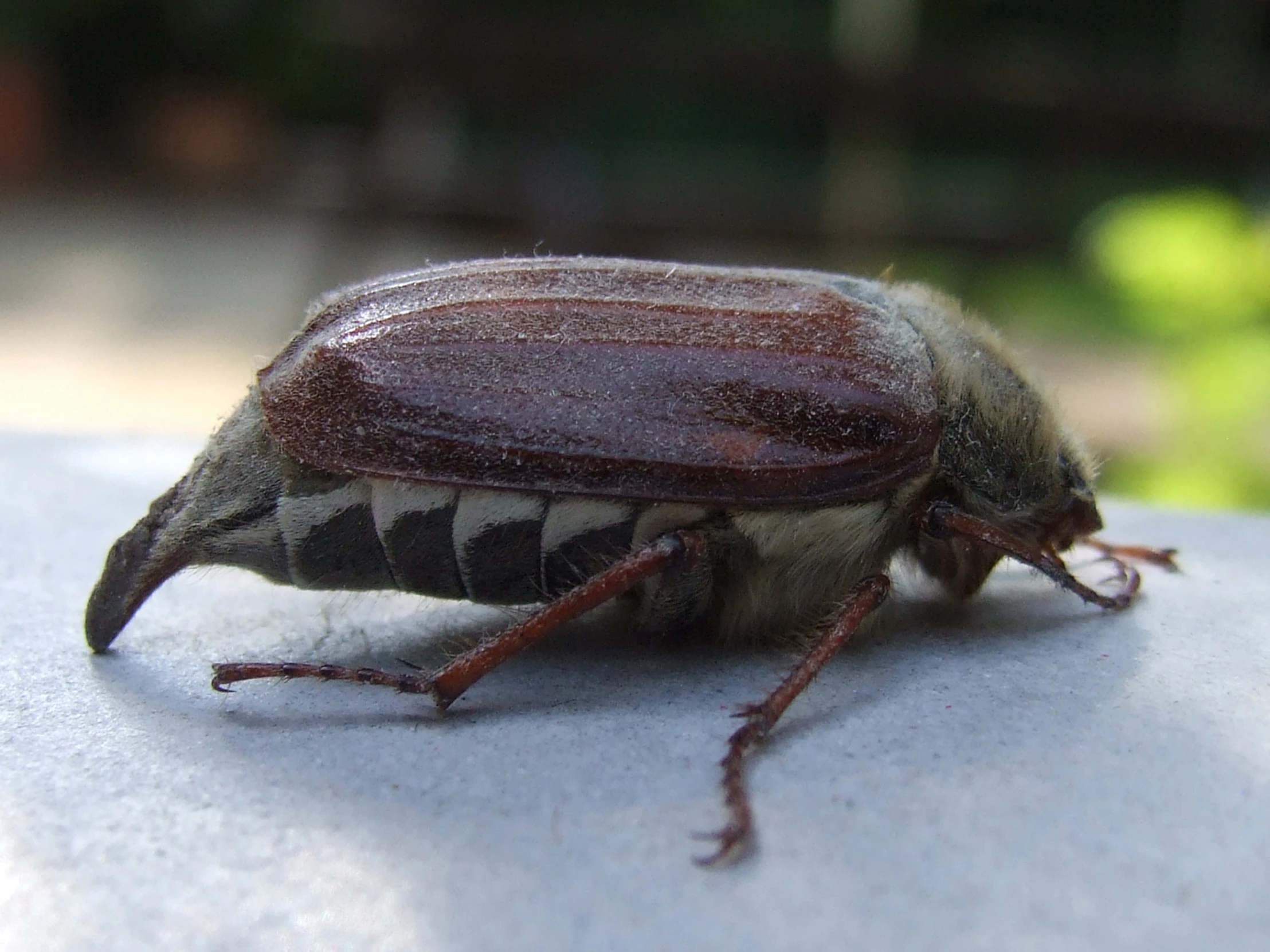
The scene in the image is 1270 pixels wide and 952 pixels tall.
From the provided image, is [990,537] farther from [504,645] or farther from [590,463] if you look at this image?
[504,645]

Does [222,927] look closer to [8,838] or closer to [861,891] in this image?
[8,838]

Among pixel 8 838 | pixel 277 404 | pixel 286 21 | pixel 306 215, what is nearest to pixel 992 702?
pixel 277 404

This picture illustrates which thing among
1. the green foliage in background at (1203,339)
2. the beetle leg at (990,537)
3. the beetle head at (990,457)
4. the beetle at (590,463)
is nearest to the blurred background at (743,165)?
the green foliage in background at (1203,339)

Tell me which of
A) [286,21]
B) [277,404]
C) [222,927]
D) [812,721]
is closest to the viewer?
[222,927]

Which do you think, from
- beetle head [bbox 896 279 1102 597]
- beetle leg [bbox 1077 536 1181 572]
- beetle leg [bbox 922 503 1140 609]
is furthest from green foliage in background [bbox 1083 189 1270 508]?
beetle leg [bbox 922 503 1140 609]

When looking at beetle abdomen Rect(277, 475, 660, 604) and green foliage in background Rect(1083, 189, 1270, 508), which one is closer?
beetle abdomen Rect(277, 475, 660, 604)

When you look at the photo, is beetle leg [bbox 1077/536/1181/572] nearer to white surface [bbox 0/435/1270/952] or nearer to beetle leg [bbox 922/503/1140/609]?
white surface [bbox 0/435/1270/952]

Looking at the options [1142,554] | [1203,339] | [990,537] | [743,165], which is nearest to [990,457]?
[990,537]

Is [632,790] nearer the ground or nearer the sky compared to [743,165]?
nearer the ground
